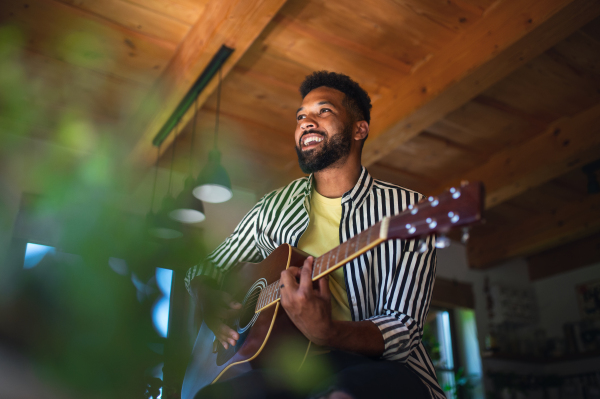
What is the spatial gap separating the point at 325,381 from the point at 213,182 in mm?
1908

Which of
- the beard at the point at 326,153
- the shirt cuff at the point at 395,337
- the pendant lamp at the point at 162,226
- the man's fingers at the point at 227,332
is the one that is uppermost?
the pendant lamp at the point at 162,226

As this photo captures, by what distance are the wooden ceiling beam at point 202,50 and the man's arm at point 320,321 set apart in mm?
Result: 1487

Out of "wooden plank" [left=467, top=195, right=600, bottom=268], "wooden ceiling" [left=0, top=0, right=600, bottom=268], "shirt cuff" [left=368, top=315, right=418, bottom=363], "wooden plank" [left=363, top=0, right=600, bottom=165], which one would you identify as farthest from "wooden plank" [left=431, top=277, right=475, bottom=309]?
"shirt cuff" [left=368, top=315, right=418, bottom=363]

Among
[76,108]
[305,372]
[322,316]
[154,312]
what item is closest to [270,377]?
[305,372]

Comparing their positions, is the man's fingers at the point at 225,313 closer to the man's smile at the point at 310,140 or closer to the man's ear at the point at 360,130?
the man's smile at the point at 310,140

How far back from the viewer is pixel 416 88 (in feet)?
9.77

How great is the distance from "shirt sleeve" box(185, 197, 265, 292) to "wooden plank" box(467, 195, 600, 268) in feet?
14.6

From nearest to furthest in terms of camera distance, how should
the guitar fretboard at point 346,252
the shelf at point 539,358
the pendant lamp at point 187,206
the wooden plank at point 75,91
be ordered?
the guitar fretboard at point 346,252 → the wooden plank at point 75,91 → the pendant lamp at point 187,206 → the shelf at point 539,358

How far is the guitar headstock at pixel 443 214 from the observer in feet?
3.12

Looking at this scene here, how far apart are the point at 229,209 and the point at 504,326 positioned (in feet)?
12.2

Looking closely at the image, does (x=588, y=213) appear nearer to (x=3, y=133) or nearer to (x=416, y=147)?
(x=416, y=147)

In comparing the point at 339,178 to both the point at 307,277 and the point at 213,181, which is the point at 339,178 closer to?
the point at 307,277

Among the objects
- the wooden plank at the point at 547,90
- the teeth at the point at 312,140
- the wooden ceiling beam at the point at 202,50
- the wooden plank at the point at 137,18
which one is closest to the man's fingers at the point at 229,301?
the teeth at the point at 312,140

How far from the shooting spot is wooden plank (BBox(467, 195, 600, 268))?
5051mm
